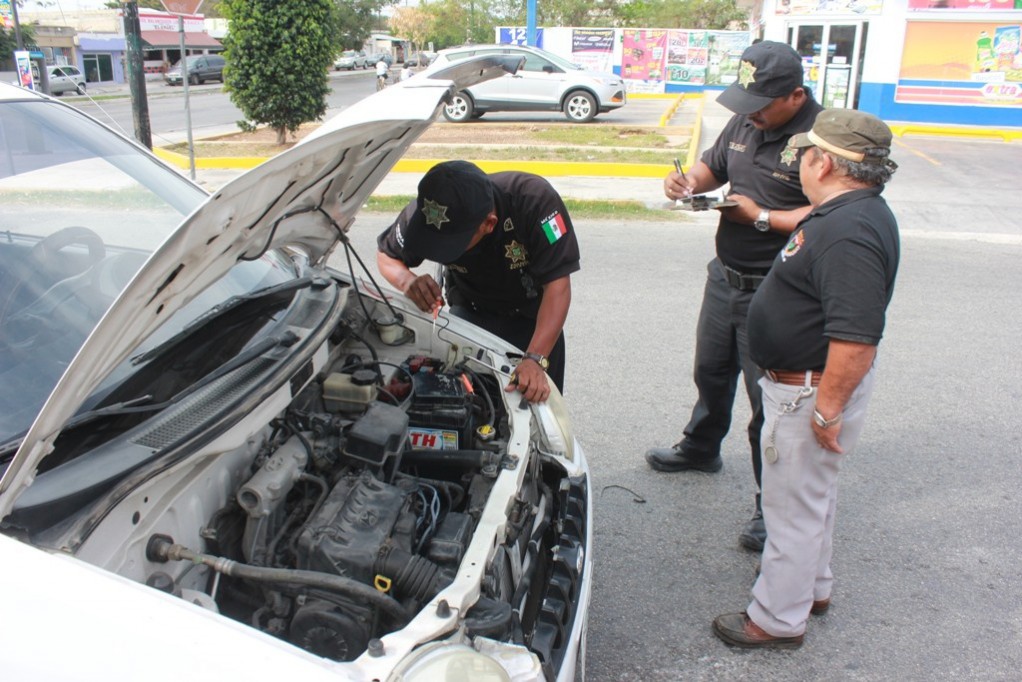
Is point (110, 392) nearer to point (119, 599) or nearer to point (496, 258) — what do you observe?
point (119, 599)

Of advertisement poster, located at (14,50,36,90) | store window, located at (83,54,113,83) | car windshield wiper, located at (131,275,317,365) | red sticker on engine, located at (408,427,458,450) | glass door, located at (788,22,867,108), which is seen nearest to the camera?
car windshield wiper, located at (131,275,317,365)

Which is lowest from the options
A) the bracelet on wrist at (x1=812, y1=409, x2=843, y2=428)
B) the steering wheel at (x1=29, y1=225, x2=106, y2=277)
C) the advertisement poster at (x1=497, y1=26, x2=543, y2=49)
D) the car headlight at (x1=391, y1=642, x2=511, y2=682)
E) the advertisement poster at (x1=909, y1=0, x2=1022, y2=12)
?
the car headlight at (x1=391, y1=642, x2=511, y2=682)

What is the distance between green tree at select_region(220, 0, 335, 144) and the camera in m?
13.4

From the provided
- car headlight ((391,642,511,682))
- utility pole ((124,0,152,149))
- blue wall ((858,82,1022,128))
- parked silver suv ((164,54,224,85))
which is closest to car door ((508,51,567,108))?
A: blue wall ((858,82,1022,128))

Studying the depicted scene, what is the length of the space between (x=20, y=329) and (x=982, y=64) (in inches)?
797

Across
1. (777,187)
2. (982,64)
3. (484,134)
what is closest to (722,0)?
(982,64)

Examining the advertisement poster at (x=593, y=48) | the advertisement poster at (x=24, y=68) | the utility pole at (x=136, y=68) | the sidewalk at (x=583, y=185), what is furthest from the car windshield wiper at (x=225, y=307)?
the advertisement poster at (x=593, y=48)

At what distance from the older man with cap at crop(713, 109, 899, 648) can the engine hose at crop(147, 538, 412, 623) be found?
57.9 inches

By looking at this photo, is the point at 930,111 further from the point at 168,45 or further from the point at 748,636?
the point at 168,45

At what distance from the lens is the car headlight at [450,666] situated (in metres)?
1.55

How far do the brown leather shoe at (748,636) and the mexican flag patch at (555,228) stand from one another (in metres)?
1.59

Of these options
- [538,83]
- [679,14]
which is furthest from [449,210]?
[679,14]

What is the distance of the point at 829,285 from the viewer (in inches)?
96.7

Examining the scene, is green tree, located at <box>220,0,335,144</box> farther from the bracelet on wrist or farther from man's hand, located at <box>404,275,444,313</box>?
the bracelet on wrist
